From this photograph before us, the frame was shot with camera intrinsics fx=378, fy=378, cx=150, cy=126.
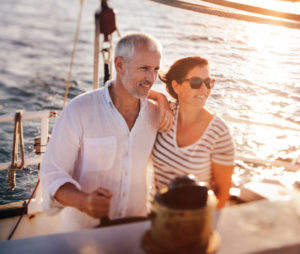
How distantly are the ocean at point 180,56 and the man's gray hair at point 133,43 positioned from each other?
1.80 feet

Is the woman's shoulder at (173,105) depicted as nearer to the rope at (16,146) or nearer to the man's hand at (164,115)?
the man's hand at (164,115)

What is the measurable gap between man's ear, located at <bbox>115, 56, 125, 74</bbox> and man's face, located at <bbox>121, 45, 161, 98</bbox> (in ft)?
0.06

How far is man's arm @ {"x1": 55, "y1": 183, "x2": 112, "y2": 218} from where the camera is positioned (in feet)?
4.69

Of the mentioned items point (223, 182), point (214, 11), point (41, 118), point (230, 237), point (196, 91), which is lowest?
point (223, 182)

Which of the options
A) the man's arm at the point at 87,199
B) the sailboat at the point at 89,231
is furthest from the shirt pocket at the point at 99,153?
the sailboat at the point at 89,231

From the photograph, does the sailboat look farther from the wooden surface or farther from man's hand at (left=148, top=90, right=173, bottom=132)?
man's hand at (left=148, top=90, right=173, bottom=132)

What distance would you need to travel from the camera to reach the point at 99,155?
178 cm

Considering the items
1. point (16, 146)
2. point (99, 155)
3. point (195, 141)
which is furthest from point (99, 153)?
point (16, 146)

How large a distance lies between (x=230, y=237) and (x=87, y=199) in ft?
2.19

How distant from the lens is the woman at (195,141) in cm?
185

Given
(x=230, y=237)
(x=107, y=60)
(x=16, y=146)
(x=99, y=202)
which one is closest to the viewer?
(x=230, y=237)

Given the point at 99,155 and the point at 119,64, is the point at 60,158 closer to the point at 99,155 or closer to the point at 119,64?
the point at 99,155

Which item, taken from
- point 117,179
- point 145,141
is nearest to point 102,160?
point 117,179

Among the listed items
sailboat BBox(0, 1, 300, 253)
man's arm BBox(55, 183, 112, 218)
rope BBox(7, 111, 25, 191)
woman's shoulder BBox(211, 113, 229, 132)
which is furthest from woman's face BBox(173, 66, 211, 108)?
rope BBox(7, 111, 25, 191)
